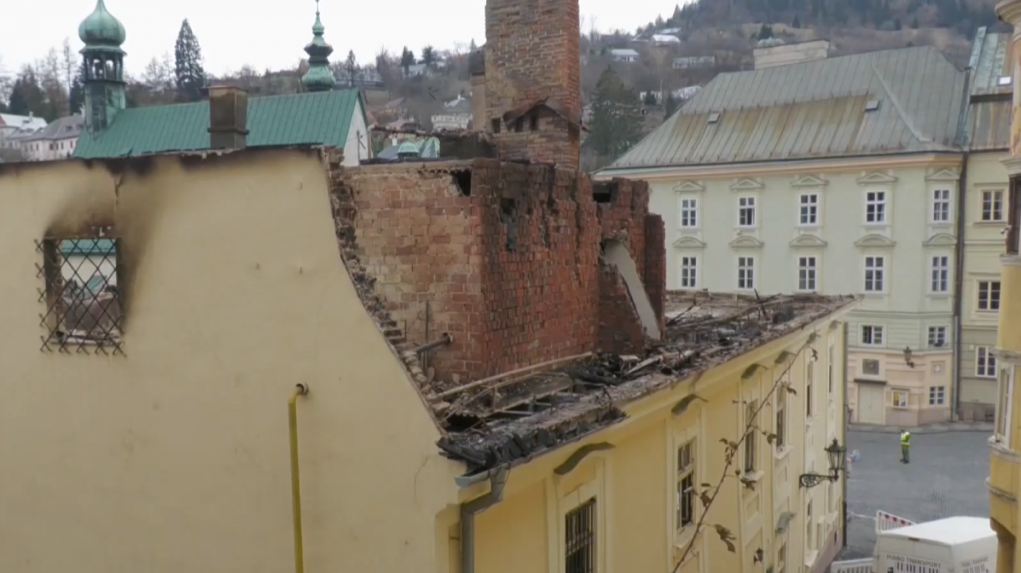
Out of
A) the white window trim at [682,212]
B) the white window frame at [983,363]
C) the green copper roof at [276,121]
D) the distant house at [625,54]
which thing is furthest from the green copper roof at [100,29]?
the distant house at [625,54]

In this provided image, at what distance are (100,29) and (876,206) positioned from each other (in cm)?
3145

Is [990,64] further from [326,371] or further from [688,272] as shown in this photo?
[326,371]

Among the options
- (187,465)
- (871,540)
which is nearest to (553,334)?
(187,465)

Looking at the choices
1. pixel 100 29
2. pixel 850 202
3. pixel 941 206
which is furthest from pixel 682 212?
pixel 100 29

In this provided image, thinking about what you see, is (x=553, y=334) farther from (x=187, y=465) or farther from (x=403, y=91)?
(x=403, y=91)

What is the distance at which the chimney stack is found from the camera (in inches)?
382

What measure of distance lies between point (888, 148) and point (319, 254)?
30.3 meters

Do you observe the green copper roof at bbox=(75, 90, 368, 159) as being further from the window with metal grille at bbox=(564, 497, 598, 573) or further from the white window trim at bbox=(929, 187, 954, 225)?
the window with metal grille at bbox=(564, 497, 598, 573)

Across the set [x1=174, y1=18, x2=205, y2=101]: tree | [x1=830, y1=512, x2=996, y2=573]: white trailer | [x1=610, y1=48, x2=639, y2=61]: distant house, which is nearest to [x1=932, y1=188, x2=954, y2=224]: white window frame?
[x1=830, y1=512, x2=996, y2=573]: white trailer

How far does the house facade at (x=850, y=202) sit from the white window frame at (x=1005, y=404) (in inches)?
665

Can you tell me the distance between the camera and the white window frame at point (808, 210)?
33.8m

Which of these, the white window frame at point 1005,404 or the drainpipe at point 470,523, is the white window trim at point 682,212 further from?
the drainpipe at point 470,523

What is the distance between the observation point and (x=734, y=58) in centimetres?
10238

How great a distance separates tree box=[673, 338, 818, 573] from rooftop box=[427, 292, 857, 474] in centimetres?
83
